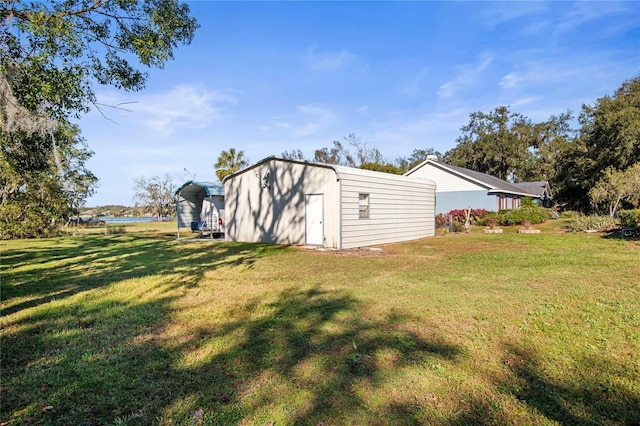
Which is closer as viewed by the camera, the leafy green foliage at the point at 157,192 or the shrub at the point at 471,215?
the shrub at the point at 471,215

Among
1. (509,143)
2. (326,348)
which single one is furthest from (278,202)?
(509,143)

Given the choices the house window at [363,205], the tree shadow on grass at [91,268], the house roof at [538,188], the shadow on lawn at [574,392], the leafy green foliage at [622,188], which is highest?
the house roof at [538,188]

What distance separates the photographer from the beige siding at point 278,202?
39.9 ft

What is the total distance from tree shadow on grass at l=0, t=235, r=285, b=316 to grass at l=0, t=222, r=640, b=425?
0.10 meters

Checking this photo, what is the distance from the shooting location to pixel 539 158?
140 ft

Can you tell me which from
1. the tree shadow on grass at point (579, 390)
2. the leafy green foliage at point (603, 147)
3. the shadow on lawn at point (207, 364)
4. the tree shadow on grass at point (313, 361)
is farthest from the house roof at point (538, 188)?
the shadow on lawn at point (207, 364)

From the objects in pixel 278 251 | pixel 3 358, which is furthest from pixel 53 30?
pixel 278 251

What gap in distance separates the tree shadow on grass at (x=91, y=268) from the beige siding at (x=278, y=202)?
1.83m

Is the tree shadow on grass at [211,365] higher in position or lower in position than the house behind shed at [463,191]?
lower

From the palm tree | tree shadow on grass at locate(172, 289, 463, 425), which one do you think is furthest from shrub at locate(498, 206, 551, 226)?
the palm tree

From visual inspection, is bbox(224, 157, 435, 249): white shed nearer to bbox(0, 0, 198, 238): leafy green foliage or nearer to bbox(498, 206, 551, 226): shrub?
bbox(0, 0, 198, 238): leafy green foliage

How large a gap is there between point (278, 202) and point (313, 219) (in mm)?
1947

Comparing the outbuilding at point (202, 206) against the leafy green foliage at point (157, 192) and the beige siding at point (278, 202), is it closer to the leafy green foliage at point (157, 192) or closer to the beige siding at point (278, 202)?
the beige siding at point (278, 202)

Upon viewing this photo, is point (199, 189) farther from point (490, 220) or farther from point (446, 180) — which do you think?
point (446, 180)
